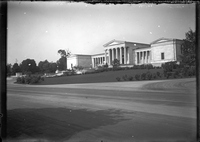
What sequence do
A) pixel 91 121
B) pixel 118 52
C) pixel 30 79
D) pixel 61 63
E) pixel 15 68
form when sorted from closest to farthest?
pixel 15 68, pixel 61 63, pixel 91 121, pixel 30 79, pixel 118 52

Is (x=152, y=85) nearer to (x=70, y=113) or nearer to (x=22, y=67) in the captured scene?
(x=70, y=113)

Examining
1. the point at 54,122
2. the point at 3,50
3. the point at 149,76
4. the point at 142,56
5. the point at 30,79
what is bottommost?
the point at 54,122

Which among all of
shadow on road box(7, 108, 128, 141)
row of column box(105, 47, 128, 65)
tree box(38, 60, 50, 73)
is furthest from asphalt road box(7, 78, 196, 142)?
row of column box(105, 47, 128, 65)

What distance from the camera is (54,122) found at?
4949 mm

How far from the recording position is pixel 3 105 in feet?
10.3

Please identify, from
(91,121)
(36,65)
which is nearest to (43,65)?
(36,65)

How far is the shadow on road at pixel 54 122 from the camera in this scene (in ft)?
12.8

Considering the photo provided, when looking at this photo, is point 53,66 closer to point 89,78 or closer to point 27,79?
point 27,79

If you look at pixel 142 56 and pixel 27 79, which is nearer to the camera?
pixel 27 79

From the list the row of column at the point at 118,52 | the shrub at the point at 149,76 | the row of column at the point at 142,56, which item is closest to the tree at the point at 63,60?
the row of column at the point at 118,52

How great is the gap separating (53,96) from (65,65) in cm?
388

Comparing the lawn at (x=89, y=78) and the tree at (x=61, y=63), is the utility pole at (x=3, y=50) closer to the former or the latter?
the tree at (x=61, y=63)

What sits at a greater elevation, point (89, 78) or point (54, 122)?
point (89, 78)

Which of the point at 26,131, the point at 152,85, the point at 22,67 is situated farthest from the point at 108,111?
the point at 152,85
